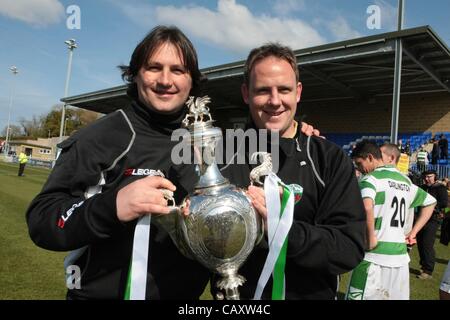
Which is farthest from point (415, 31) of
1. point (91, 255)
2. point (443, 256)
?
point (91, 255)

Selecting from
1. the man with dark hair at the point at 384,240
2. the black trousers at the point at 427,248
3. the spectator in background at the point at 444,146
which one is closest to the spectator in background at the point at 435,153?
the spectator in background at the point at 444,146

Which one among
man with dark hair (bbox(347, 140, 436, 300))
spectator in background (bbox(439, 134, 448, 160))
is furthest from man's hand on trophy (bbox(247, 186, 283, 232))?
spectator in background (bbox(439, 134, 448, 160))

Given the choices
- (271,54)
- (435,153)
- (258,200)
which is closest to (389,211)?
(271,54)

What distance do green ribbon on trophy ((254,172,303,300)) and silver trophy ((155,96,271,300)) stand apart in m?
0.06

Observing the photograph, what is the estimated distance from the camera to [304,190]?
61.5 inches

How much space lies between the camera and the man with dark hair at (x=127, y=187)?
1271mm

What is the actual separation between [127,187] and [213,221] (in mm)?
289

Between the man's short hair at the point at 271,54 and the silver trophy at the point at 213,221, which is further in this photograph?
the man's short hair at the point at 271,54

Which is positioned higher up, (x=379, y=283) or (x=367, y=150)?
(x=367, y=150)

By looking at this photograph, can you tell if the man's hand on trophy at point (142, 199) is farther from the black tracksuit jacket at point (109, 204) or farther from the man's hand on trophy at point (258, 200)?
the man's hand on trophy at point (258, 200)

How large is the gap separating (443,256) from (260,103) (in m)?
8.03

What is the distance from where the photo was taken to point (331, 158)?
1630mm

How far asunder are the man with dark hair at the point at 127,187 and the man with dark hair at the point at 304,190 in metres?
0.24

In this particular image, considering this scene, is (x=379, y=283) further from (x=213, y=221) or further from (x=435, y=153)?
(x=435, y=153)
